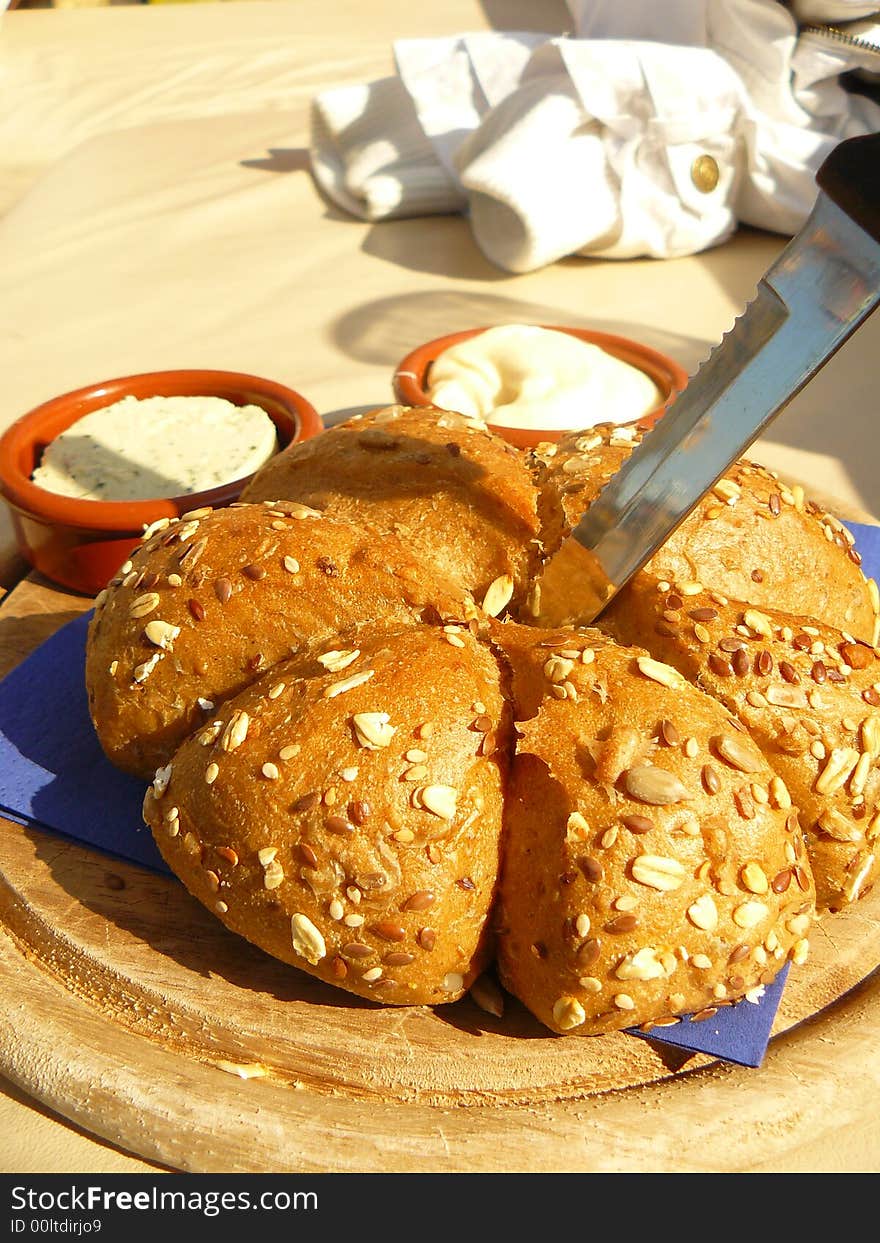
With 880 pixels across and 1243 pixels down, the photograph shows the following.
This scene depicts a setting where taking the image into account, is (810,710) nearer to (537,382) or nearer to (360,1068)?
(360,1068)

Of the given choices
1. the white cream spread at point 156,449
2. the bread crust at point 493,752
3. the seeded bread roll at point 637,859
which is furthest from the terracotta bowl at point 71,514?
the seeded bread roll at point 637,859

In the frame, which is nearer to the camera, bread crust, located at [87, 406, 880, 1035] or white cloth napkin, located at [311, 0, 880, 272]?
bread crust, located at [87, 406, 880, 1035]

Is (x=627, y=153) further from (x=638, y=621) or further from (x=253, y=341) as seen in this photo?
(x=638, y=621)

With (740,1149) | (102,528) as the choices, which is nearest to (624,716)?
(740,1149)

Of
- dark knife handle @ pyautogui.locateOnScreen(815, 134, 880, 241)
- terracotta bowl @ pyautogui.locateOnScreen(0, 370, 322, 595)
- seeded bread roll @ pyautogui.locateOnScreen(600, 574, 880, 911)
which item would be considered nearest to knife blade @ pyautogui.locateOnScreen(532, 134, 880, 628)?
dark knife handle @ pyautogui.locateOnScreen(815, 134, 880, 241)

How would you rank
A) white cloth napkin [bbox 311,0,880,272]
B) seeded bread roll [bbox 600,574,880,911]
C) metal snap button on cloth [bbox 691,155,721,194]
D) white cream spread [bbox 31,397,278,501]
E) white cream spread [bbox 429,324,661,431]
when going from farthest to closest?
metal snap button on cloth [bbox 691,155,721,194]
white cloth napkin [bbox 311,0,880,272]
white cream spread [bbox 429,324,661,431]
white cream spread [bbox 31,397,278,501]
seeded bread roll [bbox 600,574,880,911]

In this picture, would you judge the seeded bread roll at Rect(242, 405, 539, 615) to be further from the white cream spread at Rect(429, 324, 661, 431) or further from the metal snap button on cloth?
the metal snap button on cloth
